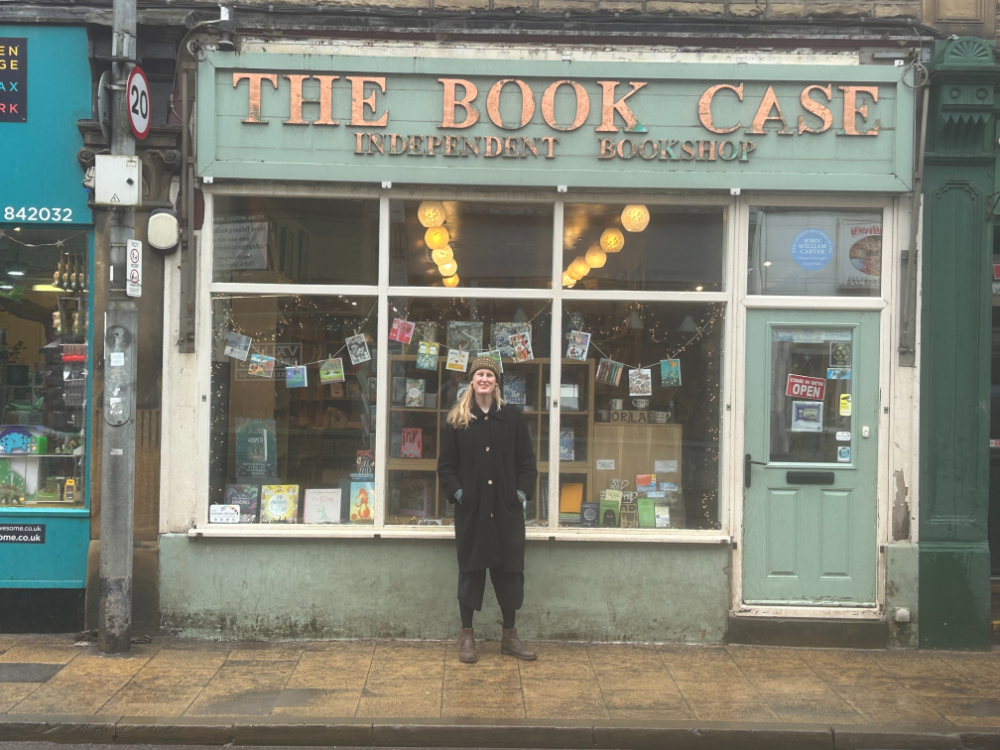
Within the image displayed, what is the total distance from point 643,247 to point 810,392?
→ 174 centimetres

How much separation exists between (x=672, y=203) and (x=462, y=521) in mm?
2985

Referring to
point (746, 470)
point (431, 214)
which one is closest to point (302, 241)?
point (431, 214)

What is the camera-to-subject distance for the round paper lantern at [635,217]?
7.29m

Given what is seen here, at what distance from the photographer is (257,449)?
7355mm

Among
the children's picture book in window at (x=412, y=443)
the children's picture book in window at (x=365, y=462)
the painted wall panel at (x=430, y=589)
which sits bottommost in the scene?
the painted wall panel at (x=430, y=589)

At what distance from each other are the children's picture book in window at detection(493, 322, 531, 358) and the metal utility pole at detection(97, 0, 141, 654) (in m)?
2.72

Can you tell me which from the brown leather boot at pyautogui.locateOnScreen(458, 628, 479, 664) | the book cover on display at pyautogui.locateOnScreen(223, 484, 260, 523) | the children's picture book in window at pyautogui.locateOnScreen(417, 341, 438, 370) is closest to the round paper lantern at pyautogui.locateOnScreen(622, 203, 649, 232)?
the children's picture book in window at pyautogui.locateOnScreen(417, 341, 438, 370)

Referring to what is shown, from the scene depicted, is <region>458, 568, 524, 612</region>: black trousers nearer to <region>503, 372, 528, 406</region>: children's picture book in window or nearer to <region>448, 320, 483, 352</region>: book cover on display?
<region>503, 372, 528, 406</region>: children's picture book in window

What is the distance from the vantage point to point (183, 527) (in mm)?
7043

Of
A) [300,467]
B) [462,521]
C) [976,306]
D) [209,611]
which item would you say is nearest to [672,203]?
[976,306]

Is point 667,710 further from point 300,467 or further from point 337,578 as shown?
point 300,467

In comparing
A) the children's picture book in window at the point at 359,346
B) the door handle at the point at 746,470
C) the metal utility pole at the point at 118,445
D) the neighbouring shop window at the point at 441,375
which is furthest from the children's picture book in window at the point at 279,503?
the door handle at the point at 746,470

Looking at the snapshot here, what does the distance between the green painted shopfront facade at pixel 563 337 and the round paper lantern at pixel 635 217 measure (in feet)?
0.10

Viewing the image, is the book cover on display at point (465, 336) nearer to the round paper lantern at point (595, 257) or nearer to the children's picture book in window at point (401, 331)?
the children's picture book in window at point (401, 331)
